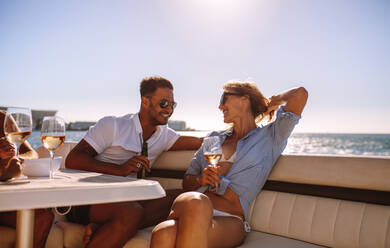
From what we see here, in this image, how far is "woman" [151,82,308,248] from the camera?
1.84 meters

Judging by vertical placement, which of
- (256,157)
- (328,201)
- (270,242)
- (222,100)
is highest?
(222,100)

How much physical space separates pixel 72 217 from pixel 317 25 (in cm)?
1147

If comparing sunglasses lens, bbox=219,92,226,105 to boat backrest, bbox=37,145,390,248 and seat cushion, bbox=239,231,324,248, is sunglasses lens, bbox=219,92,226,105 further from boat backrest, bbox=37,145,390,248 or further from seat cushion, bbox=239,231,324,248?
seat cushion, bbox=239,231,324,248

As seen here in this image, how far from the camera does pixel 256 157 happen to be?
8.30 feet

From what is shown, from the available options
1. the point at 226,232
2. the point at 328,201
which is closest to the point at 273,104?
the point at 328,201

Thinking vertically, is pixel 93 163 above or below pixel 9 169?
below

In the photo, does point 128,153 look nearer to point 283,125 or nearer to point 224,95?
point 224,95

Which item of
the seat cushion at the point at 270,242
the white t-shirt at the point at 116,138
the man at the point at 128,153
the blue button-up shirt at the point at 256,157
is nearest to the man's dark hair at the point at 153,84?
the man at the point at 128,153

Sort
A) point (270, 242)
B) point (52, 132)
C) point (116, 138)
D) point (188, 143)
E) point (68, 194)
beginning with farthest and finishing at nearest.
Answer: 1. point (188, 143)
2. point (116, 138)
3. point (270, 242)
4. point (52, 132)
5. point (68, 194)

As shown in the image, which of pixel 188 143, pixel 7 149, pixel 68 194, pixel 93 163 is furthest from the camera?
pixel 188 143

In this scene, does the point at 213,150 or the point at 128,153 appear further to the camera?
the point at 128,153

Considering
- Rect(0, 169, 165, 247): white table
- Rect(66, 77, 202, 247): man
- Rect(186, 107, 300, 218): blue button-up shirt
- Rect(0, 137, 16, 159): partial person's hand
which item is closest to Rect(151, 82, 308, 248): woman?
Rect(186, 107, 300, 218): blue button-up shirt

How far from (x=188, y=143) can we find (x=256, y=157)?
3.80ft

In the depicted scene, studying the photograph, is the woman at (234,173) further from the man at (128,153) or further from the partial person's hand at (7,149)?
the partial person's hand at (7,149)
